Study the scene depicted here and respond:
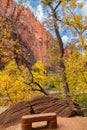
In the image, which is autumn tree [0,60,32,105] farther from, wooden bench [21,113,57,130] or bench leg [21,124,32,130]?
bench leg [21,124,32,130]

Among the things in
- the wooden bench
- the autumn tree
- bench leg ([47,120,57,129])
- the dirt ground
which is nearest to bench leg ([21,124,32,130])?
the wooden bench

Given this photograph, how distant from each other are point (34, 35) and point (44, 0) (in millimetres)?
78931

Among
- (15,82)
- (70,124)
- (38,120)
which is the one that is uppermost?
(15,82)

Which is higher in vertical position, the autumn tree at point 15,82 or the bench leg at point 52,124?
the autumn tree at point 15,82

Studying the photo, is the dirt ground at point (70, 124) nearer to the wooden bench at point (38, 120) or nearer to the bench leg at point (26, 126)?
the wooden bench at point (38, 120)

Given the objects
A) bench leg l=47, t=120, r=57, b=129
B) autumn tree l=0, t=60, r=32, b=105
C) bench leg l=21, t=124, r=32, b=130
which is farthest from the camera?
autumn tree l=0, t=60, r=32, b=105

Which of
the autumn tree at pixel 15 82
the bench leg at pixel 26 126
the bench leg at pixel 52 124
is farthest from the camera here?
the autumn tree at pixel 15 82

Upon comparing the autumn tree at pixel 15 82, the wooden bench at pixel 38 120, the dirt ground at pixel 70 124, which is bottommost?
the dirt ground at pixel 70 124

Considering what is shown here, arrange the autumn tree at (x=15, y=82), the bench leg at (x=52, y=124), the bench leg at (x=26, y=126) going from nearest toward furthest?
1. the bench leg at (x=26, y=126)
2. the bench leg at (x=52, y=124)
3. the autumn tree at (x=15, y=82)

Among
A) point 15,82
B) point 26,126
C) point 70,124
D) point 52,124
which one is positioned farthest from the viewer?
point 15,82

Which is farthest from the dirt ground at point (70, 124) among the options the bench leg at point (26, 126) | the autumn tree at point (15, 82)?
the autumn tree at point (15, 82)

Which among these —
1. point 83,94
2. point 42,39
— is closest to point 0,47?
point 83,94

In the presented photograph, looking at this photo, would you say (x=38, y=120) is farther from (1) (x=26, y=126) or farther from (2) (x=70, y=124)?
(2) (x=70, y=124)

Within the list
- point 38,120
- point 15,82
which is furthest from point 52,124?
point 15,82
